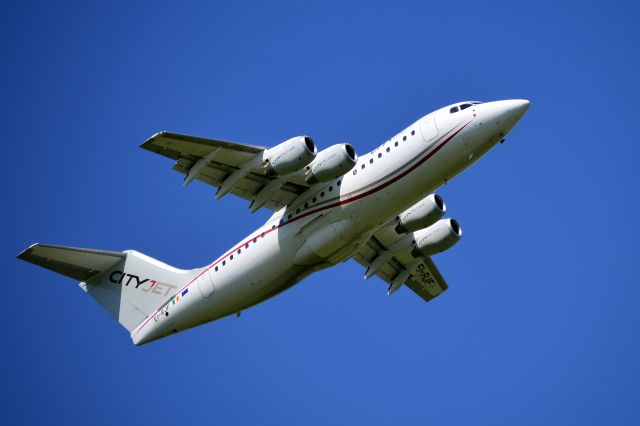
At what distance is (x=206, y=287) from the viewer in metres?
22.5

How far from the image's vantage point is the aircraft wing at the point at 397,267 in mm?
25016

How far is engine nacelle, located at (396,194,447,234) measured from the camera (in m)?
22.7

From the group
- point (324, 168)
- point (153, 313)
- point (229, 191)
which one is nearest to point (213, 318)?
point (153, 313)

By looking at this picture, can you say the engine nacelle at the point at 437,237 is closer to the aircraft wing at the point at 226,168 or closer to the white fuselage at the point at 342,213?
the white fuselage at the point at 342,213

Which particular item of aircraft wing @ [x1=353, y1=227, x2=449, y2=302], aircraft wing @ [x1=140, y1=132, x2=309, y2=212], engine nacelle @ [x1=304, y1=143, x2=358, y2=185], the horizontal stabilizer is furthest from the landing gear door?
the horizontal stabilizer

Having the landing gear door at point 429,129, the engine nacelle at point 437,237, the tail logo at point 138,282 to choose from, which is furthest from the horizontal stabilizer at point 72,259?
the landing gear door at point 429,129

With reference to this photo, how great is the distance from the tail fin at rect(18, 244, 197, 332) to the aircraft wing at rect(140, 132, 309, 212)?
304cm

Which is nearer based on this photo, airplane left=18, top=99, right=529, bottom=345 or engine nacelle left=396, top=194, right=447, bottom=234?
airplane left=18, top=99, right=529, bottom=345

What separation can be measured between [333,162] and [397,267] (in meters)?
6.58

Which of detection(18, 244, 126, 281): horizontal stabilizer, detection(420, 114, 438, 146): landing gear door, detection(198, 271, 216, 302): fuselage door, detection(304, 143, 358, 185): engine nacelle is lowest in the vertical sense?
detection(198, 271, 216, 302): fuselage door

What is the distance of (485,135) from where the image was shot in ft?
66.6

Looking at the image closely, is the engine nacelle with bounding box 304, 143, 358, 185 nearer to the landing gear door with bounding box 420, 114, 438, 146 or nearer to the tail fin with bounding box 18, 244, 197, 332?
the landing gear door with bounding box 420, 114, 438, 146

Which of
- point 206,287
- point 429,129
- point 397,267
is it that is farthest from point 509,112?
point 206,287

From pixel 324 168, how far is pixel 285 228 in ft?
→ 6.84
